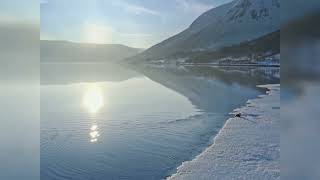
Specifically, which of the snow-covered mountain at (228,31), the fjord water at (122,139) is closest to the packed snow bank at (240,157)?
the fjord water at (122,139)

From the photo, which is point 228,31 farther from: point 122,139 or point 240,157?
point 240,157

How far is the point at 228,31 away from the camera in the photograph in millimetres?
146500

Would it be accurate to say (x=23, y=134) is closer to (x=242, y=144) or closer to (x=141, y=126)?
(x=141, y=126)

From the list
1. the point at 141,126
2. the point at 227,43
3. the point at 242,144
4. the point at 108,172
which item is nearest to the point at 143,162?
the point at 108,172

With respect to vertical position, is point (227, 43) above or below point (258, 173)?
above

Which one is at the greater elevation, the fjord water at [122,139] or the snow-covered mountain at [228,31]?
the snow-covered mountain at [228,31]

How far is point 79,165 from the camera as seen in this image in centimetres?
618

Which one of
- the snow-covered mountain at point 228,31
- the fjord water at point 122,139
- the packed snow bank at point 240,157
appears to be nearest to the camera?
the packed snow bank at point 240,157

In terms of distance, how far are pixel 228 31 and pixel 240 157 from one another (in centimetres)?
14555

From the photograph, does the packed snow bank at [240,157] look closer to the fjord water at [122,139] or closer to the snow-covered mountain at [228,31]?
the fjord water at [122,139]

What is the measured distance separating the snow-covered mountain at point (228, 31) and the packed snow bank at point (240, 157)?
394ft

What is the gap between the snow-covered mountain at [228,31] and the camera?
134 m

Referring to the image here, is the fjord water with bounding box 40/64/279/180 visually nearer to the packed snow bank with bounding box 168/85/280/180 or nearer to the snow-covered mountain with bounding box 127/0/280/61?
the packed snow bank with bounding box 168/85/280/180

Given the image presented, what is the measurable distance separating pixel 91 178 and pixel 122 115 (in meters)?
6.21
